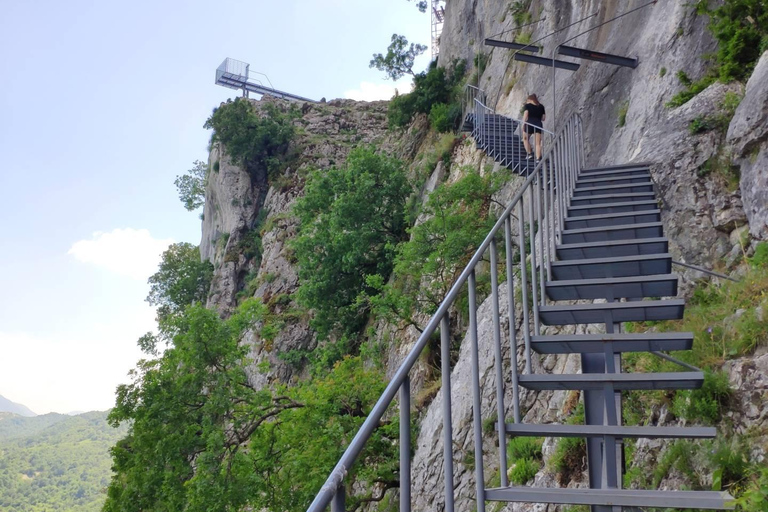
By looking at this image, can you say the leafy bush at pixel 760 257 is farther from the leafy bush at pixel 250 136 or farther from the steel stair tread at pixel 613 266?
the leafy bush at pixel 250 136

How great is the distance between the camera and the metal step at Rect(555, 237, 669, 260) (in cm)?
521

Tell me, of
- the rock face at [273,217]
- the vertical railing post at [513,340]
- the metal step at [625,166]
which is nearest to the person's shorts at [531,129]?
the metal step at [625,166]

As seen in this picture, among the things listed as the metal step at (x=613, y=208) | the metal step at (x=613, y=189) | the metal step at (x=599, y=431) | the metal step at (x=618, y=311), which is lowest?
the metal step at (x=599, y=431)

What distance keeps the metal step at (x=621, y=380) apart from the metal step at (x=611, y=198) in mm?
3559

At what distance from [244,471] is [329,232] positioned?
9.27m

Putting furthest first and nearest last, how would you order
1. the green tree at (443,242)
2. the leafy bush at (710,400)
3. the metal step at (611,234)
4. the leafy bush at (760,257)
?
1. the green tree at (443,242)
2. the leafy bush at (760,257)
3. the metal step at (611,234)
4. the leafy bush at (710,400)

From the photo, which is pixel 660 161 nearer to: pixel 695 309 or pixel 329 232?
pixel 695 309

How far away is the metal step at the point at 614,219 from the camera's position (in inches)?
236

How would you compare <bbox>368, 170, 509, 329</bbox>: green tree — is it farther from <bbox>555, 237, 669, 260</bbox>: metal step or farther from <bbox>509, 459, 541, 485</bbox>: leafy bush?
<bbox>555, 237, 669, 260</bbox>: metal step

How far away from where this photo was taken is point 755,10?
8.29 meters

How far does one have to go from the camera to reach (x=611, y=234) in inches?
230

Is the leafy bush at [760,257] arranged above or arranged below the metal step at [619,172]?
below

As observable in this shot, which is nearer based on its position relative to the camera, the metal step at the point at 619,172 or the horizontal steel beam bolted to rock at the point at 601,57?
the metal step at the point at 619,172

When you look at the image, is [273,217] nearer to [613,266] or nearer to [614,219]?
[614,219]
